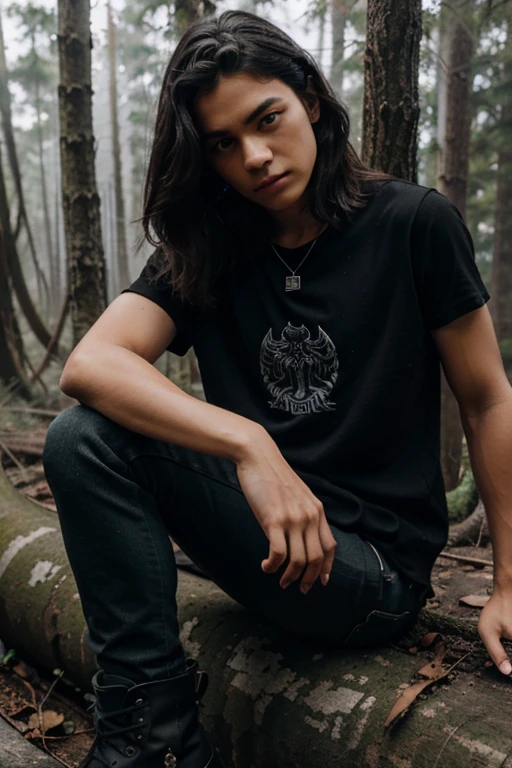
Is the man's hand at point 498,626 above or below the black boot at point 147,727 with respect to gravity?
above

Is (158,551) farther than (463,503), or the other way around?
(463,503)

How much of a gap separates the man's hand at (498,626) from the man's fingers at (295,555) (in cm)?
53

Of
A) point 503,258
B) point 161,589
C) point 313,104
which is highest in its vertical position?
point 313,104

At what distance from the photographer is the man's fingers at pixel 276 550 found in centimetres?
162

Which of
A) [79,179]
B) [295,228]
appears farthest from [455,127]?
[295,228]

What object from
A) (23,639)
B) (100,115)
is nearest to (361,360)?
(23,639)

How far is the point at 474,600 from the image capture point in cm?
242

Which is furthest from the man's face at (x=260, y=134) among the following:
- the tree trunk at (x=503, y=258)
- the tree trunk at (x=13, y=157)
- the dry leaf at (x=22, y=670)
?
the tree trunk at (x=503, y=258)

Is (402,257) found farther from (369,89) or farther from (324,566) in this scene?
(369,89)

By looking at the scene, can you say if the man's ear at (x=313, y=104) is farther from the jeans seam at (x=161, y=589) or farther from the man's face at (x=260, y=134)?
the jeans seam at (x=161, y=589)

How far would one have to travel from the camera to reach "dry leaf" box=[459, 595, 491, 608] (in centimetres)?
238

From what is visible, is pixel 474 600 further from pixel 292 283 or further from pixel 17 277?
pixel 17 277

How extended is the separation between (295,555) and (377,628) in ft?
1.42

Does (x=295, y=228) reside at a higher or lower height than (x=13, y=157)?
lower
